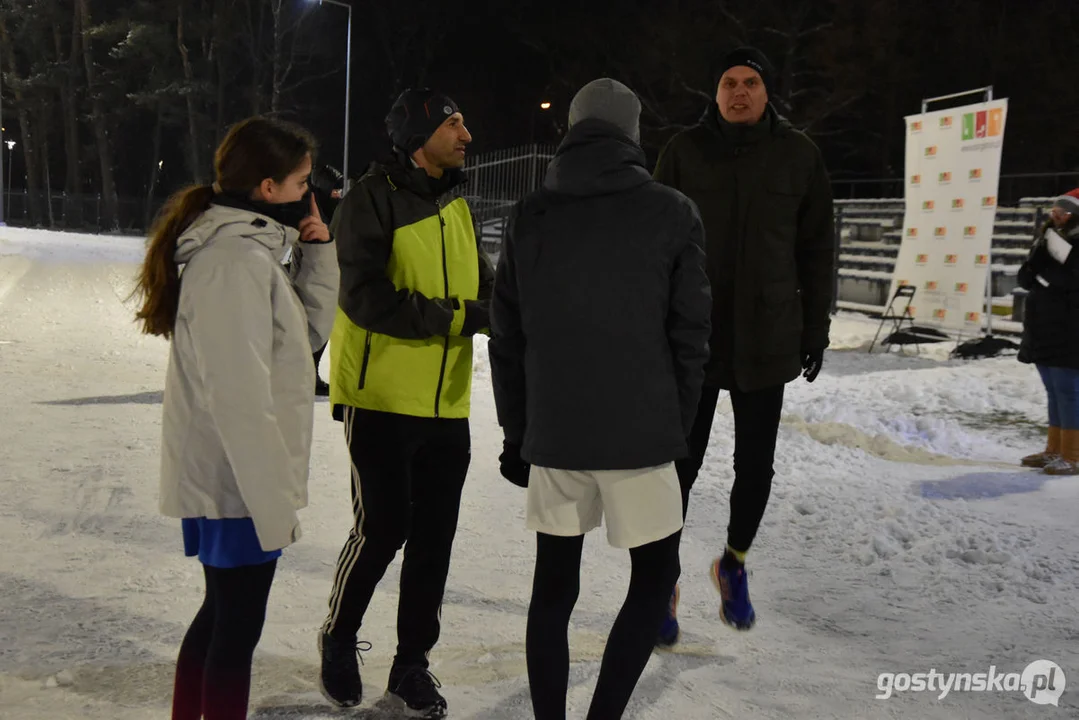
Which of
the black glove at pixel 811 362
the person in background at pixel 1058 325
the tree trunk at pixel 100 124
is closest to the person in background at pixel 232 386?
the black glove at pixel 811 362

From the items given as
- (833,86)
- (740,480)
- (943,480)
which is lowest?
(943,480)

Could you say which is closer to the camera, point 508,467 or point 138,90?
point 508,467

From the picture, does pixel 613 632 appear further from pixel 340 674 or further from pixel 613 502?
pixel 340 674

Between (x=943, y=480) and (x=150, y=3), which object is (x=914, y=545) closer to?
(x=943, y=480)

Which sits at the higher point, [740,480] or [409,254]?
[409,254]

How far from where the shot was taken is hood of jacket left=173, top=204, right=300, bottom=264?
2.52 metres

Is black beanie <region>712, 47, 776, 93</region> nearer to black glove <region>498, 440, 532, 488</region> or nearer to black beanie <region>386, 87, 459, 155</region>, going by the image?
black beanie <region>386, 87, 459, 155</region>

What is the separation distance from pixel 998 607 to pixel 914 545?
→ 2.42 ft

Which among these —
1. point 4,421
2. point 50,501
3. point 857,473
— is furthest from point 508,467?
point 4,421

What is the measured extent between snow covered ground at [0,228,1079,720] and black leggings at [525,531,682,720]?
0.56 metres

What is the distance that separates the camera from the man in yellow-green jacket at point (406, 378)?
3174 millimetres

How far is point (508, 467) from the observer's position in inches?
113

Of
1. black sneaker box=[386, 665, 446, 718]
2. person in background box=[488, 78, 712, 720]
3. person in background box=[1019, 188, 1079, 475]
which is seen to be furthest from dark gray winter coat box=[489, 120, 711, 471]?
person in background box=[1019, 188, 1079, 475]

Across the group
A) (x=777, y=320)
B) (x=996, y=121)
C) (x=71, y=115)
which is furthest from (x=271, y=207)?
(x=71, y=115)
